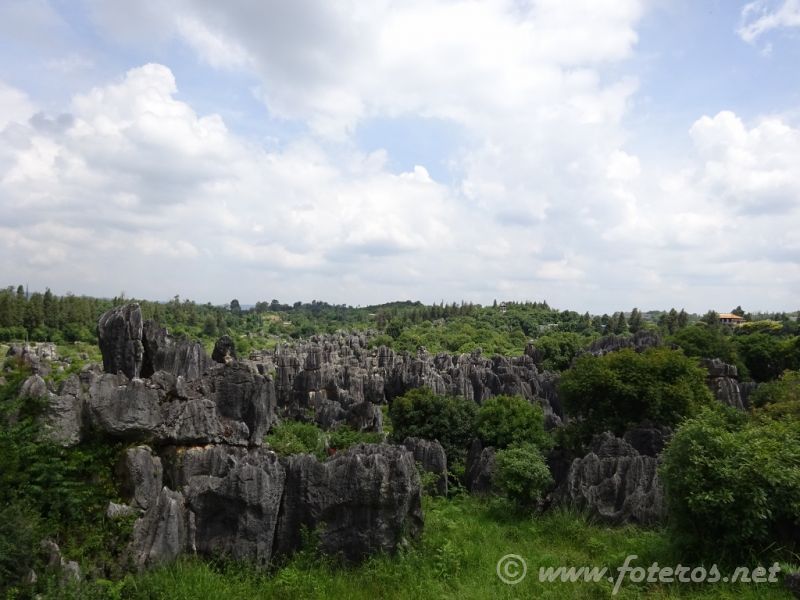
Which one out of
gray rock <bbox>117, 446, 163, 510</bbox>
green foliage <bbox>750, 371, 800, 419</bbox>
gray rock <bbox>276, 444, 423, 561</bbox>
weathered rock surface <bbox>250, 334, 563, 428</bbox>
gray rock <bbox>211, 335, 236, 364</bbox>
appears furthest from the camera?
weathered rock surface <bbox>250, 334, 563, 428</bbox>

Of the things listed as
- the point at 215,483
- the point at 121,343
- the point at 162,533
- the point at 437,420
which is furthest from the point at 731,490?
the point at 121,343

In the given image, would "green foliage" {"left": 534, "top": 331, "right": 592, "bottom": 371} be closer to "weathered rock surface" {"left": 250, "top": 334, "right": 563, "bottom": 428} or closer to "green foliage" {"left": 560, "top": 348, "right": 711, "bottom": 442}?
"weathered rock surface" {"left": 250, "top": 334, "right": 563, "bottom": 428}

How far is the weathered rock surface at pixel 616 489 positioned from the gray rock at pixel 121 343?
1651 centimetres

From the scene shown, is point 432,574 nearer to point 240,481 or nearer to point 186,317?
point 240,481

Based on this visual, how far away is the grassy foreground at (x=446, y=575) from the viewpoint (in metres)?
10.5

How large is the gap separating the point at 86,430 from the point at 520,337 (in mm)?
100757

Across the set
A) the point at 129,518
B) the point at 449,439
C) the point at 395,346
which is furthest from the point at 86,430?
the point at 395,346

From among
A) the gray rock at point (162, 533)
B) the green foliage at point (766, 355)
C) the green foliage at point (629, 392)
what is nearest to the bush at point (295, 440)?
the gray rock at point (162, 533)

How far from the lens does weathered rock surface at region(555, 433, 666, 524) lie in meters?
15.5

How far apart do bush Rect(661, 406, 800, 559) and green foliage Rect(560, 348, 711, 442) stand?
523 inches

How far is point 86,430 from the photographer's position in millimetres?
14508

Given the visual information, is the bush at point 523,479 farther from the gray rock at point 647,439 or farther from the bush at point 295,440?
the bush at point 295,440

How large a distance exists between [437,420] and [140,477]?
51.7 feet

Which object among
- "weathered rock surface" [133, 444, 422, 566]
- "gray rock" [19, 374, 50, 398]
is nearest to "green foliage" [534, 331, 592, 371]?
"weathered rock surface" [133, 444, 422, 566]
